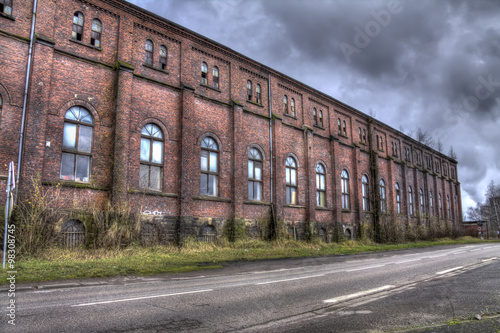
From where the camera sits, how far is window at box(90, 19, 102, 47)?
1598 cm

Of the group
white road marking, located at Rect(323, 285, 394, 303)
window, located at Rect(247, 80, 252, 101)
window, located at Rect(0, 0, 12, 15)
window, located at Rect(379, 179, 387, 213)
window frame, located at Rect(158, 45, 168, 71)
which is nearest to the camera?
white road marking, located at Rect(323, 285, 394, 303)

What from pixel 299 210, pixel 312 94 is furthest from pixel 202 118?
pixel 312 94

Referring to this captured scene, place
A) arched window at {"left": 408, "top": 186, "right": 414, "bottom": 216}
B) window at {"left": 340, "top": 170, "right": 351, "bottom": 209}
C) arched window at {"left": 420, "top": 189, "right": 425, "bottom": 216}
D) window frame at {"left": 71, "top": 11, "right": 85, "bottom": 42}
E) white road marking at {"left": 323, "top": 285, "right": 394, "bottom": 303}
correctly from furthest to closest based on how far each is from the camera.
Answer: 1. arched window at {"left": 420, "top": 189, "right": 425, "bottom": 216}
2. arched window at {"left": 408, "top": 186, "right": 414, "bottom": 216}
3. window at {"left": 340, "top": 170, "right": 351, "bottom": 209}
4. window frame at {"left": 71, "top": 11, "right": 85, "bottom": 42}
5. white road marking at {"left": 323, "top": 285, "right": 394, "bottom": 303}

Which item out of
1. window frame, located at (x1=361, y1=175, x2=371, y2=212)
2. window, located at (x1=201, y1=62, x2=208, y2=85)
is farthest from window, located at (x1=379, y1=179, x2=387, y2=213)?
window, located at (x1=201, y1=62, x2=208, y2=85)

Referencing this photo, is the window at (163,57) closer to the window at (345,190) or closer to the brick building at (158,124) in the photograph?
the brick building at (158,124)

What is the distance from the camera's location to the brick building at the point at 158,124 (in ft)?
45.1

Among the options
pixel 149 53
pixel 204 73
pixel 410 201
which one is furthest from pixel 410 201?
pixel 149 53

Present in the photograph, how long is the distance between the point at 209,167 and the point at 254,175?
3.50 metres

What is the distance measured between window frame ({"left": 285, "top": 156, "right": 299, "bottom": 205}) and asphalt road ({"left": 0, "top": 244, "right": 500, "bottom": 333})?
14467 millimetres

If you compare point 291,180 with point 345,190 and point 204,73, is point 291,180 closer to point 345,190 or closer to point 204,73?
point 345,190

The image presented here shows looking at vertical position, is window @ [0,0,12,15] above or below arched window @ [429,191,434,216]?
above

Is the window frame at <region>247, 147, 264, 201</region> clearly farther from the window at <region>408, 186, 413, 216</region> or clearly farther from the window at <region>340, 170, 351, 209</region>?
the window at <region>408, 186, 413, 216</region>

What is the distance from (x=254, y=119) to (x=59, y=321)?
719 inches

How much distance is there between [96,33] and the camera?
16.1m
